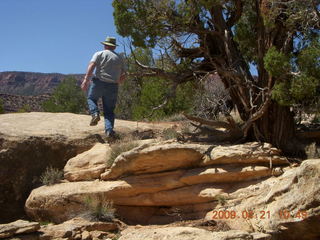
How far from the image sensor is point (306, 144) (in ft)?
25.7

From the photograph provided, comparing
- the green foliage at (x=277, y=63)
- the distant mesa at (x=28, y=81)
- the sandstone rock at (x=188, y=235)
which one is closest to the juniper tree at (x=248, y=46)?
the green foliage at (x=277, y=63)

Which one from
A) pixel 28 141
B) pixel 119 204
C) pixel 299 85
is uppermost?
pixel 299 85

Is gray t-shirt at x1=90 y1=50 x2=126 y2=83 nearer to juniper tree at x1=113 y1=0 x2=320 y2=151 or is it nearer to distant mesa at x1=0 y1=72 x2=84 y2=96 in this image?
juniper tree at x1=113 y1=0 x2=320 y2=151

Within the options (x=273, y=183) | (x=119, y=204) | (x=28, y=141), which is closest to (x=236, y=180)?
(x=273, y=183)

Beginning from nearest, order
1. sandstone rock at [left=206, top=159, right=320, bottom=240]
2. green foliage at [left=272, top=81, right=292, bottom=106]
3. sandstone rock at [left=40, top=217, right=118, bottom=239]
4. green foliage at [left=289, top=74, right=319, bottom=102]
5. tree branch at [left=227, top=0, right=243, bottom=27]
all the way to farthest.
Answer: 1. sandstone rock at [left=206, top=159, right=320, bottom=240]
2. sandstone rock at [left=40, top=217, right=118, bottom=239]
3. green foliage at [left=289, top=74, right=319, bottom=102]
4. green foliage at [left=272, top=81, right=292, bottom=106]
5. tree branch at [left=227, top=0, right=243, bottom=27]

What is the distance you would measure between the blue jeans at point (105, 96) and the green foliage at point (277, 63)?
3.27 metres

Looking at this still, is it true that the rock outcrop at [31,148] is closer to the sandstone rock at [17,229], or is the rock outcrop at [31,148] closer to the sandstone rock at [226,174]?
the sandstone rock at [17,229]

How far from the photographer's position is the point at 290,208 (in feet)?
19.0

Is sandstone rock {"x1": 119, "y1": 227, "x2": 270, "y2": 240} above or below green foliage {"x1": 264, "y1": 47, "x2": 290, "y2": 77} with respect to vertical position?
below

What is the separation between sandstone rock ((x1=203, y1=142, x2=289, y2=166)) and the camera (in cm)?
710

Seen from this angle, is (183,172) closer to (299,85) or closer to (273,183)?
(273,183)

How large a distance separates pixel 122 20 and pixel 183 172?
3.19 m
